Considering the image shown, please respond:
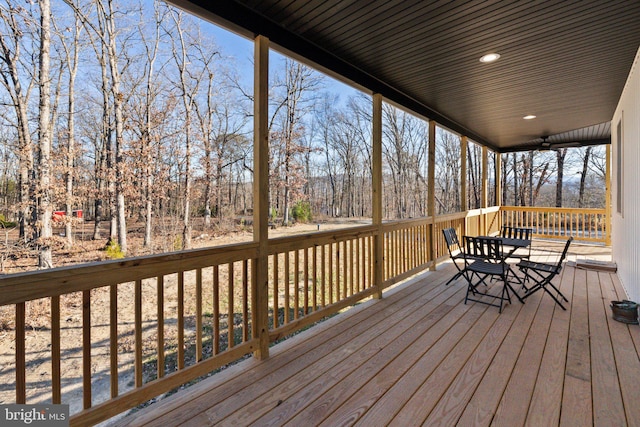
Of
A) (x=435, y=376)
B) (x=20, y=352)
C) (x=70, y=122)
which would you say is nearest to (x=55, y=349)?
(x=20, y=352)

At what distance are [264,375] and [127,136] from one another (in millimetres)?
5545

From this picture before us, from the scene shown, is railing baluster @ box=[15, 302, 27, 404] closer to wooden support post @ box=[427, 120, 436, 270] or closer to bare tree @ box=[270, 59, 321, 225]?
wooden support post @ box=[427, 120, 436, 270]

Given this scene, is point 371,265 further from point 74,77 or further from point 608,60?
point 74,77

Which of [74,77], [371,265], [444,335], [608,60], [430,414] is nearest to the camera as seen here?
[430,414]

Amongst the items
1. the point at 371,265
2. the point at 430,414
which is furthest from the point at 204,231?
the point at 430,414

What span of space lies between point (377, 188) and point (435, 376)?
2134 mm

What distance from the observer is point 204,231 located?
22.9 ft

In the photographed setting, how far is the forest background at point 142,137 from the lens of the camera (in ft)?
14.1

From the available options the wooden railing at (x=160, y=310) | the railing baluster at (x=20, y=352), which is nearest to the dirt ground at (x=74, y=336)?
the wooden railing at (x=160, y=310)

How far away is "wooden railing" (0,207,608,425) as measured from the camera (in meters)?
1.54

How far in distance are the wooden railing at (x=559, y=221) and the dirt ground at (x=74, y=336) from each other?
8.64 metres

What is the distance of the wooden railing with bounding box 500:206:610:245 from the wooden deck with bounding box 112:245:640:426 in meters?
5.88

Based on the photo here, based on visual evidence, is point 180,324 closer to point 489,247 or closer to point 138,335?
point 138,335

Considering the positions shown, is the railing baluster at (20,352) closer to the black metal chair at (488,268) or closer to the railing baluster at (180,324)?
the railing baluster at (180,324)
